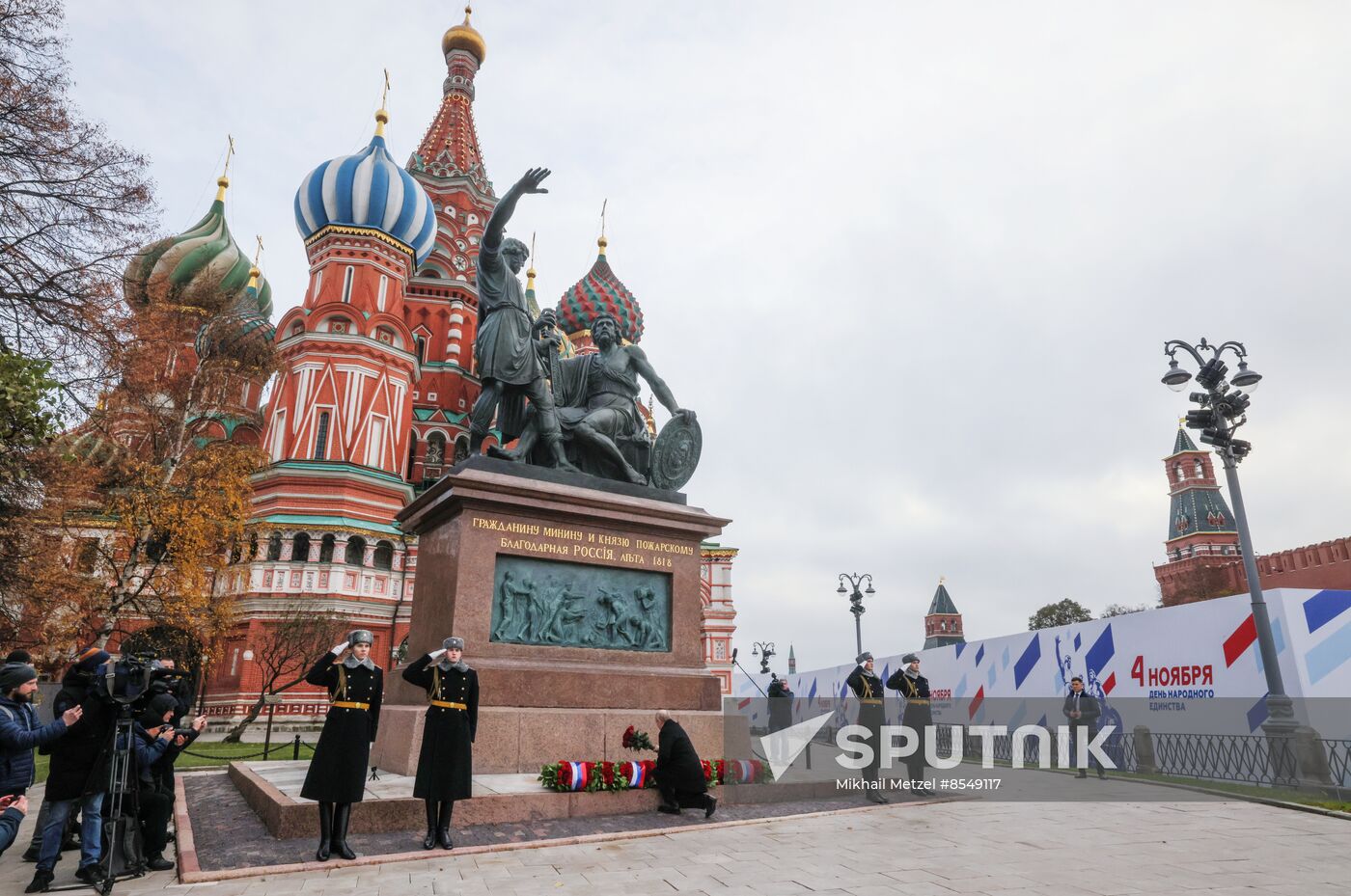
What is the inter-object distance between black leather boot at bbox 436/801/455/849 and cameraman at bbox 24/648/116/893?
2.14 metres

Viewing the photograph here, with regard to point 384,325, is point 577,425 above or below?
below

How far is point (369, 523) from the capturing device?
107 ft

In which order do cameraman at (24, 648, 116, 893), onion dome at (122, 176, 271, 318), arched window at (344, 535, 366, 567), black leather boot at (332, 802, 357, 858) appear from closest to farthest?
cameraman at (24, 648, 116, 893)
black leather boot at (332, 802, 357, 858)
arched window at (344, 535, 366, 567)
onion dome at (122, 176, 271, 318)

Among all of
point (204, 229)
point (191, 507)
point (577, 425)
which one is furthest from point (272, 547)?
point (577, 425)

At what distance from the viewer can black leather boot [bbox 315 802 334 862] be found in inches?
218

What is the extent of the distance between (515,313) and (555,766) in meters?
5.90

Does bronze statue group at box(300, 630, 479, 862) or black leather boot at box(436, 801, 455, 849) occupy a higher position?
bronze statue group at box(300, 630, 479, 862)

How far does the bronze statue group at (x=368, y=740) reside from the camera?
5.69 m

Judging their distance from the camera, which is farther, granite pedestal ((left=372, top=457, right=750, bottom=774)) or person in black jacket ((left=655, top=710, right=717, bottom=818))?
granite pedestal ((left=372, top=457, right=750, bottom=774))

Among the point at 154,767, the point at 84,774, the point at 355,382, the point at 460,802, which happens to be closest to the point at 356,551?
the point at 355,382

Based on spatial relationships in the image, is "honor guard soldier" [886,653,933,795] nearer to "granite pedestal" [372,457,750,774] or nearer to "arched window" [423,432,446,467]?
"granite pedestal" [372,457,750,774]

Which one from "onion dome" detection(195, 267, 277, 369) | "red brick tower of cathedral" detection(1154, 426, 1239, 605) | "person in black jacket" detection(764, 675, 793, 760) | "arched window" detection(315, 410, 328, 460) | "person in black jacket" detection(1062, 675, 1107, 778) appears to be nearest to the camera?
"person in black jacket" detection(1062, 675, 1107, 778)

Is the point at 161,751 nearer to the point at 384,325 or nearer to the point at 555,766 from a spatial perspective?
Answer: the point at 555,766

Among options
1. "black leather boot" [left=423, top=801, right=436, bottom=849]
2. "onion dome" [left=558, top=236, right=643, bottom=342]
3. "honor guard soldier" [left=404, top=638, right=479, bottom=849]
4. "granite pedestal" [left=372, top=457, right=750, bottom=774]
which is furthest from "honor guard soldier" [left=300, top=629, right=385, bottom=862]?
"onion dome" [left=558, top=236, right=643, bottom=342]
